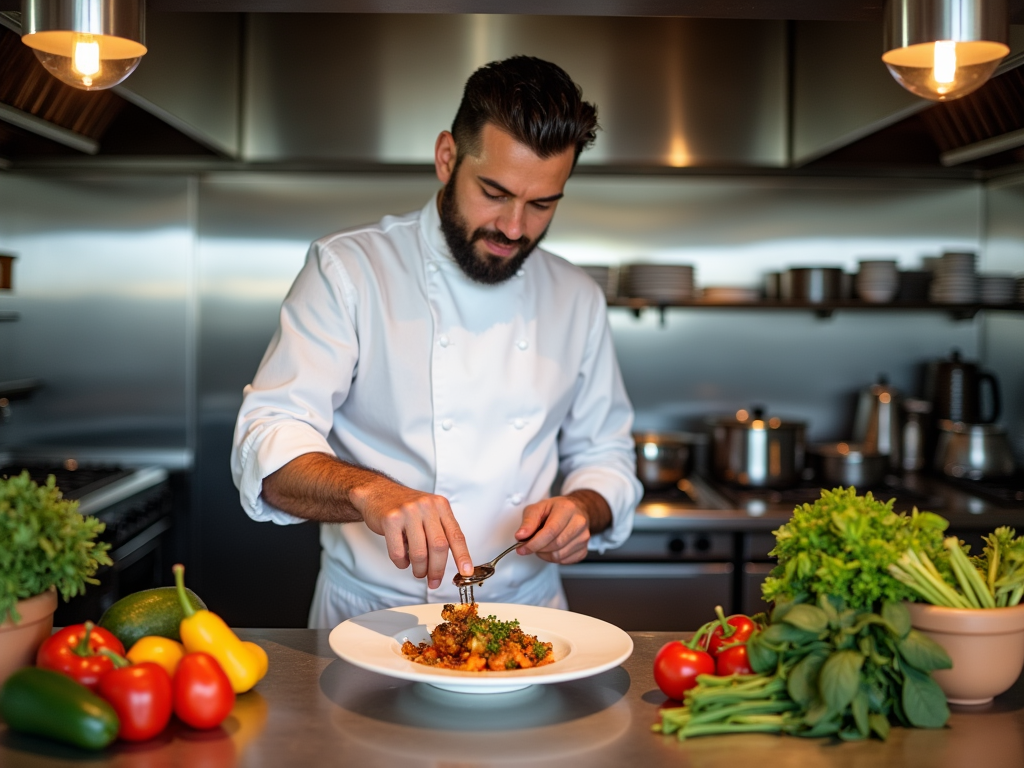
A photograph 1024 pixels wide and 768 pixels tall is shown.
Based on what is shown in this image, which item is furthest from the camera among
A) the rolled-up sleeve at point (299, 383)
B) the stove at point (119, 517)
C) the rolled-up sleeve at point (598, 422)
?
the stove at point (119, 517)

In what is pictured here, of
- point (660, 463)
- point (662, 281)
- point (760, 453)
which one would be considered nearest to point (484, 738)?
point (660, 463)

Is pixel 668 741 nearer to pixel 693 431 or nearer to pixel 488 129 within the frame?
pixel 488 129

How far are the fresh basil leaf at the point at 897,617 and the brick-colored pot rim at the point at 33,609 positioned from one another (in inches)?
39.8

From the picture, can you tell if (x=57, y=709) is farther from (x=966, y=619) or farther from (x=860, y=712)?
(x=966, y=619)

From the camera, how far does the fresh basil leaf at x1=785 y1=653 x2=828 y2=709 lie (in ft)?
3.98

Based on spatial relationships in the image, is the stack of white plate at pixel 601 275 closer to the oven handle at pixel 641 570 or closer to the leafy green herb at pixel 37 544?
the oven handle at pixel 641 570

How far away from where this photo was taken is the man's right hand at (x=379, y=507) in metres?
1.42

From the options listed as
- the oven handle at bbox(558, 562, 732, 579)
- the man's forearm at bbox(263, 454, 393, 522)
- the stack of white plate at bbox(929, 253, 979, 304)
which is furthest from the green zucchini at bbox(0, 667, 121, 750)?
the stack of white plate at bbox(929, 253, 979, 304)

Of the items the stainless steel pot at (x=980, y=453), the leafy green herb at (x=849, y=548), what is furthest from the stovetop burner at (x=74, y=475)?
the stainless steel pot at (x=980, y=453)

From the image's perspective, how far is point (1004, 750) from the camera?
1200 millimetres

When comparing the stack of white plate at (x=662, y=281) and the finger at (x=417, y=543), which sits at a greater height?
the stack of white plate at (x=662, y=281)

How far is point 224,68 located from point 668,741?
2805 millimetres

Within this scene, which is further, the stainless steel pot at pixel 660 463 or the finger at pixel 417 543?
the stainless steel pot at pixel 660 463

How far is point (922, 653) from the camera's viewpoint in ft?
3.94
